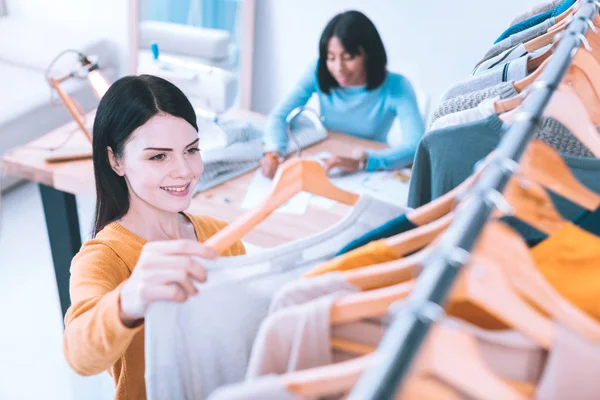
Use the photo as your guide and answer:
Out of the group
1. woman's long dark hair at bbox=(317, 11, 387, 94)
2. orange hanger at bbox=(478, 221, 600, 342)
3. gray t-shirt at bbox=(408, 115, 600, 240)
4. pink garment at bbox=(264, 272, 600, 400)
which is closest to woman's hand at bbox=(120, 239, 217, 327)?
pink garment at bbox=(264, 272, 600, 400)

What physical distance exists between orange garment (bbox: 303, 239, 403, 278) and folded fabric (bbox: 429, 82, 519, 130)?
475mm

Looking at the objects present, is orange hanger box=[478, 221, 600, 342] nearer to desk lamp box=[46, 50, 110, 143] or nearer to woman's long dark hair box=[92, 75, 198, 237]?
woman's long dark hair box=[92, 75, 198, 237]

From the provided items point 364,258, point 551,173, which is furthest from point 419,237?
point 551,173

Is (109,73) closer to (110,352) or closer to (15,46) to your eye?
(15,46)

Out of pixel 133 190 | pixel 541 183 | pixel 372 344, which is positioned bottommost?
pixel 133 190

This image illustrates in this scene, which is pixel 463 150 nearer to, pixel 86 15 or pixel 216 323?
pixel 216 323

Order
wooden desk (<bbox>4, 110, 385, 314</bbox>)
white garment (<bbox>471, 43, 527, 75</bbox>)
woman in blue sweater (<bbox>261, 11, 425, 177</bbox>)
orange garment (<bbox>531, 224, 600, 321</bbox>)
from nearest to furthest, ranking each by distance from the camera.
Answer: orange garment (<bbox>531, 224, 600, 321</bbox>)
white garment (<bbox>471, 43, 527, 75</bbox>)
wooden desk (<bbox>4, 110, 385, 314</bbox>)
woman in blue sweater (<bbox>261, 11, 425, 177</bbox>)

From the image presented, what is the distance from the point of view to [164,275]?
818 mm

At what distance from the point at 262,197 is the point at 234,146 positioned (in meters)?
0.31

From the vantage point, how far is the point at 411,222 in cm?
93

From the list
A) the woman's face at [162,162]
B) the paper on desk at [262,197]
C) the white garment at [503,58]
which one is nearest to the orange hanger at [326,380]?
the woman's face at [162,162]

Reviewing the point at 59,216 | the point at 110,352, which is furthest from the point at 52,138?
the point at 110,352

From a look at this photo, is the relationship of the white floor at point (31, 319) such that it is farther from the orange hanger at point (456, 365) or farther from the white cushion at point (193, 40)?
the orange hanger at point (456, 365)

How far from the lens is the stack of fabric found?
225 cm
